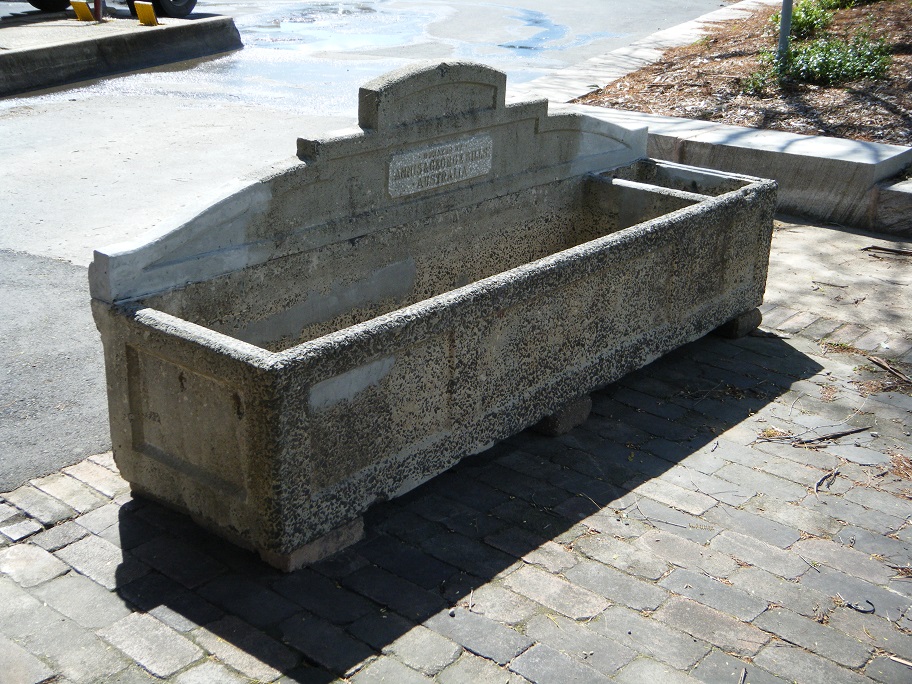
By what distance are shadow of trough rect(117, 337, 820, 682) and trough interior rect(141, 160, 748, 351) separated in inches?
38.2

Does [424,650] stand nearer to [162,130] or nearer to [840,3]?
[162,130]

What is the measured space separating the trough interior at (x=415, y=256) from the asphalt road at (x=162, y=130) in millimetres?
488

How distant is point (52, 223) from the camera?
766 centimetres

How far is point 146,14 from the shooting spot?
15680mm

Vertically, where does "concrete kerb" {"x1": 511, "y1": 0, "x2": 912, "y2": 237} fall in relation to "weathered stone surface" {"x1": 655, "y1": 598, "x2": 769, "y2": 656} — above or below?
above

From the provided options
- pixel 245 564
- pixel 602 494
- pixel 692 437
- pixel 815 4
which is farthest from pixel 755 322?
pixel 815 4

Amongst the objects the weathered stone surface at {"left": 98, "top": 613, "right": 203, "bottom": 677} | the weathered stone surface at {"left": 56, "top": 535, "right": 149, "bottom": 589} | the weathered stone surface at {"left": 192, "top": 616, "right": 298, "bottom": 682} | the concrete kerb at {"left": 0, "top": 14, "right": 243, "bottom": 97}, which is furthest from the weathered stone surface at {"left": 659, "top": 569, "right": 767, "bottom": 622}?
the concrete kerb at {"left": 0, "top": 14, "right": 243, "bottom": 97}

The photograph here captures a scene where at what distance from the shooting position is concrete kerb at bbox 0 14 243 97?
12.9m

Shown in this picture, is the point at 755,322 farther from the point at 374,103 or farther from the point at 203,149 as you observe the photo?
the point at 203,149

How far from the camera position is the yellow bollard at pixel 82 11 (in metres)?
16.1

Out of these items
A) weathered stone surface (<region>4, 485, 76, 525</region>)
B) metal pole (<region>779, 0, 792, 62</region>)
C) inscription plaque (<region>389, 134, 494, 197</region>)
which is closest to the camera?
weathered stone surface (<region>4, 485, 76, 525</region>)

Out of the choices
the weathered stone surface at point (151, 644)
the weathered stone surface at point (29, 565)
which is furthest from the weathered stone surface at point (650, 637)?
the weathered stone surface at point (29, 565)

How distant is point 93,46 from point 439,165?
10463mm

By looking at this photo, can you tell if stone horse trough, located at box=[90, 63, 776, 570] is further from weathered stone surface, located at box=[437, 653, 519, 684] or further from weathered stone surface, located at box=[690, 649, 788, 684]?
weathered stone surface, located at box=[690, 649, 788, 684]
